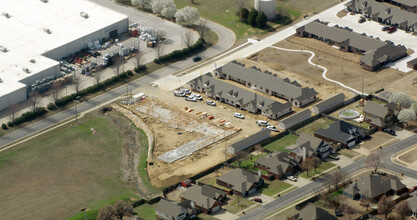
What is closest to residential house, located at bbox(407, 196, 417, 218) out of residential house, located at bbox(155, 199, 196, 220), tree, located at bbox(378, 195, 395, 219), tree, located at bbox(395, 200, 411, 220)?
tree, located at bbox(395, 200, 411, 220)

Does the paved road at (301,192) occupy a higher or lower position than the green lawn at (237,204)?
higher

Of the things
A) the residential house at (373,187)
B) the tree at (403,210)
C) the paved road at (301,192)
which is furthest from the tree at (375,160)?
the tree at (403,210)

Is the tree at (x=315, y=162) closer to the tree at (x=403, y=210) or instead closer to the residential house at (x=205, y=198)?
the residential house at (x=205, y=198)

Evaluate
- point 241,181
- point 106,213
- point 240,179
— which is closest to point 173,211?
point 106,213

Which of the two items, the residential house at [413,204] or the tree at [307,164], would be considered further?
the tree at [307,164]

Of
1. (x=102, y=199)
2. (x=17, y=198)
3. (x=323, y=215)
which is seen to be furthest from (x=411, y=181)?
(x=17, y=198)

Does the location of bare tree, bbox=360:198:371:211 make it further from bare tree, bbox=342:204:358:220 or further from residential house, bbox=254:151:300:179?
residential house, bbox=254:151:300:179
